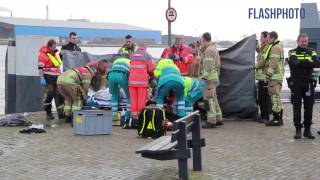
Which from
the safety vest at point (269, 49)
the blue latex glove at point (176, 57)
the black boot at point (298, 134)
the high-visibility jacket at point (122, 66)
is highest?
the safety vest at point (269, 49)

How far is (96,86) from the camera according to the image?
13.2 meters

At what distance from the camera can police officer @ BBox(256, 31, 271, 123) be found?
12836mm

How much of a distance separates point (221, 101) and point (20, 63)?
5.29 m

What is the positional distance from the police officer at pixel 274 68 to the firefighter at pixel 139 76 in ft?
7.90

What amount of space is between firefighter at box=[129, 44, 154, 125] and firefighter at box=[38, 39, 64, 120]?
88.5 inches

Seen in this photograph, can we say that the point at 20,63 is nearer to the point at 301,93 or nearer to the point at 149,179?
the point at 301,93

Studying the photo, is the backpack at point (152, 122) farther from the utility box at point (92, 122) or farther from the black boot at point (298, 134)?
the black boot at point (298, 134)

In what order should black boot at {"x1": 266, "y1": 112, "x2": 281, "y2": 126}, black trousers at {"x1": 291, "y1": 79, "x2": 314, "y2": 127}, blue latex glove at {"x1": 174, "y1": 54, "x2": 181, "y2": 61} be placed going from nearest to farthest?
black trousers at {"x1": 291, "y1": 79, "x2": 314, "y2": 127}
black boot at {"x1": 266, "y1": 112, "x2": 281, "y2": 126}
blue latex glove at {"x1": 174, "y1": 54, "x2": 181, "y2": 61}

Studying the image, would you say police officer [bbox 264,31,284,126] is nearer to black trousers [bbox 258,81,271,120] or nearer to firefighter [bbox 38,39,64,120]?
black trousers [bbox 258,81,271,120]

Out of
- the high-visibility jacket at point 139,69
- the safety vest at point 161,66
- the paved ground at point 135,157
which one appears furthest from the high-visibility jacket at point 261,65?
the high-visibility jacket at point 139,69

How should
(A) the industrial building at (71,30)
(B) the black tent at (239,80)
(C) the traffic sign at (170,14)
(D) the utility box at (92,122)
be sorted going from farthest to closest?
(A) the industrial building at (71,30), (C) the traffic sign at (170,14), (B) the black tent at (239,80), (D) the utility box at (92,122)

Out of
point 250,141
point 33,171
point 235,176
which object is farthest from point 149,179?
point 250,141

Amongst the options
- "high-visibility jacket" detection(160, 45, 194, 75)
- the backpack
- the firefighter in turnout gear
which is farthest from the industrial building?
the backpack

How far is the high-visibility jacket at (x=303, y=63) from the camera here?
10.3 meters
